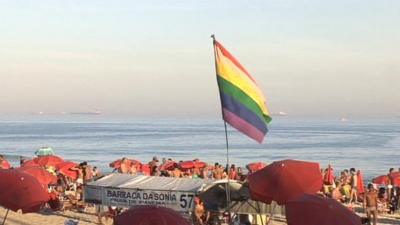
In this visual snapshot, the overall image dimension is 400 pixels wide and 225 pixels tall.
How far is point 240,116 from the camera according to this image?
8.85 m

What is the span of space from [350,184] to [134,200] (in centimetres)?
1026

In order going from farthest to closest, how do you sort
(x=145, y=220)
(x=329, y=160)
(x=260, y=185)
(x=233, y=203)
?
(x=329, y=160) → (x=233, y=203) → (x=260, y=185) → (x=145, y=220)

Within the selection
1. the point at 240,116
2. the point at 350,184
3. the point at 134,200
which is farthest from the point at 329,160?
the point at 240,116

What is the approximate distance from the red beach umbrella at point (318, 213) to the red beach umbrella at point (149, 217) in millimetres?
1314

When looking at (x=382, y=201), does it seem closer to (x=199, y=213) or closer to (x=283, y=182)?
(x=199, y=213)

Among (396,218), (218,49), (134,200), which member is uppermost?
(218,49)

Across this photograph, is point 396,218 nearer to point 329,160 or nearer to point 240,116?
point 240,116

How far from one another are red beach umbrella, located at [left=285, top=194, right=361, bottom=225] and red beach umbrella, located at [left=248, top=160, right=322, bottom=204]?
1849 millimetres

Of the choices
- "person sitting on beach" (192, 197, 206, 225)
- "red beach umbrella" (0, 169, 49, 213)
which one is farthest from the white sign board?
"red beach umbrella" (0, 169, 49, 213)

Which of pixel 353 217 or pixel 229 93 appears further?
A: pixel 229 93

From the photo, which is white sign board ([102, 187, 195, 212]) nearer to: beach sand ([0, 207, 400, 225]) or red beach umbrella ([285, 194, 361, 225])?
beach sand ([0, 207, 400, 225])

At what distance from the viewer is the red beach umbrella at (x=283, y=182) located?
31.2 feet

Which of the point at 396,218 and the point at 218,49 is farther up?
the point at 218,49

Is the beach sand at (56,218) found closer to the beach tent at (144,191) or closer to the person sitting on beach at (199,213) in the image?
the beach tent at (144,191)
